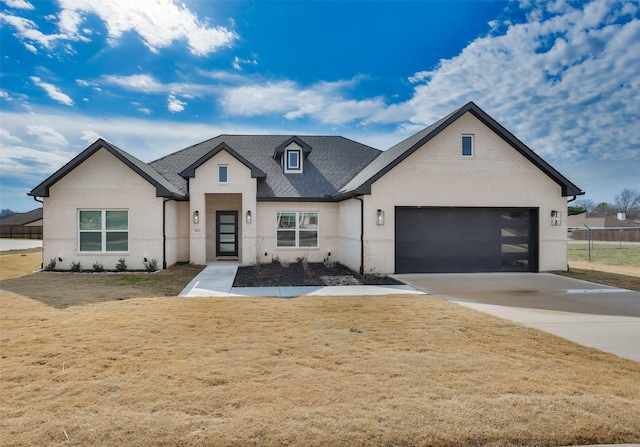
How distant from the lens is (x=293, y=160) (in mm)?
19250

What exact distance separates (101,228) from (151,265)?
270 centimetres

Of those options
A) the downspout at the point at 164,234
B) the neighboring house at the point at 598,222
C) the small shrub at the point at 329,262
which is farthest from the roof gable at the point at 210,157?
the neighboring house at the point at 598,222

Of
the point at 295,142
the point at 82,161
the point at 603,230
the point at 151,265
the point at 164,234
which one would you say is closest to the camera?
the point at 82,161

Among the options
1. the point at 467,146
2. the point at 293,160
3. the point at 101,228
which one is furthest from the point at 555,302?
the point at 101,228

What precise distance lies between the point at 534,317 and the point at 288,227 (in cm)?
1160

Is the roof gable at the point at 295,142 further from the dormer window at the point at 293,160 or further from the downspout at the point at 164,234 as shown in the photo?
the downspout at the point at 164,234

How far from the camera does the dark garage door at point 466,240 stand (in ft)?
48.1

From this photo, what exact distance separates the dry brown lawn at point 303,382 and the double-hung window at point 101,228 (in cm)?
778

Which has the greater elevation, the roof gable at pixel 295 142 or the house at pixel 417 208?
the roof gable at pixel 295 142

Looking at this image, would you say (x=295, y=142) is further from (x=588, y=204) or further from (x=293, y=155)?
(x=588, y=204)

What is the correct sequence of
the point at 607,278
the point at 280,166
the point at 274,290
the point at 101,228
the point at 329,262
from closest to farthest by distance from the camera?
1. the point at 274,290
2. the point at 607,278
3. the point at 101,228
4. the point at 329,262
5. the point at 280,166

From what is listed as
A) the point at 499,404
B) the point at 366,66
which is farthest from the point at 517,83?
the point at 499,404

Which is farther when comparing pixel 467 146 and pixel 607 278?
pixel 467 146

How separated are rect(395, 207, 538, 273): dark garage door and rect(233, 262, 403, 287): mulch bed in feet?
7.10
